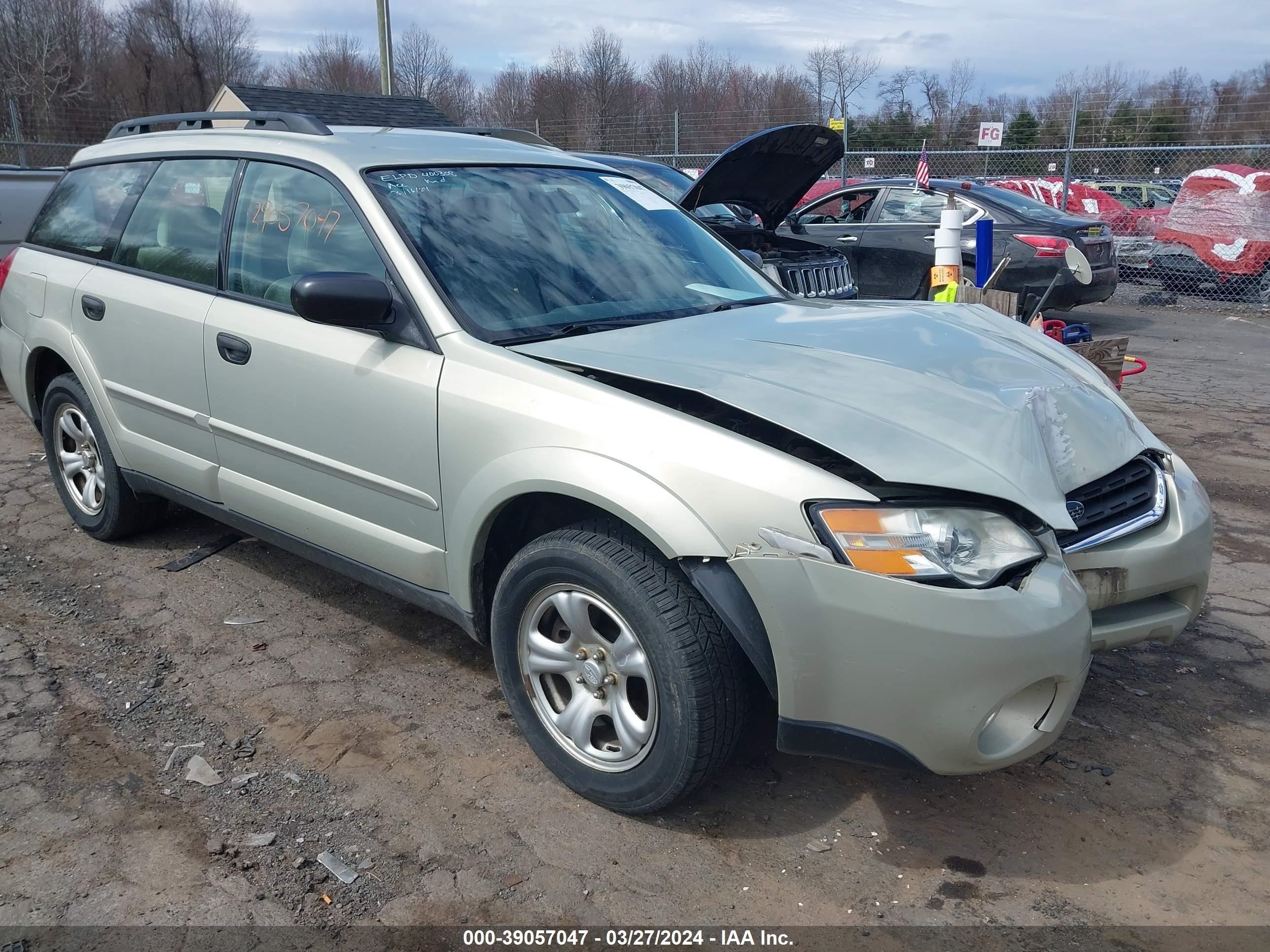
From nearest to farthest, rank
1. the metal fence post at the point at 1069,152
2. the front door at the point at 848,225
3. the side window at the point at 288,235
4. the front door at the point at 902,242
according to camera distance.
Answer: the side window at the point at 288,235 < the front door at the point at 902,242 < the front door at the point at 848,225 < the metal fence post at the point at 1069,152

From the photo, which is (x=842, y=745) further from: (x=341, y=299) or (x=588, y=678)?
(x=341, y=299)

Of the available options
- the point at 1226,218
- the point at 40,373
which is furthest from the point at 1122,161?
the point at 40,373

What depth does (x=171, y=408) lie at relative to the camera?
3.90 m

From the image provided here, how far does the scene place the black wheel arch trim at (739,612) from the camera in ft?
7.75

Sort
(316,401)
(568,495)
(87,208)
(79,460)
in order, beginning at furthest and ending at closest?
(79,460) < (87,208) < (316,401) < (568,495)

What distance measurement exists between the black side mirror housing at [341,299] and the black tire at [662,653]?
86 centimetres

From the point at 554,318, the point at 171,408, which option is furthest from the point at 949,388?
the point at 171,408

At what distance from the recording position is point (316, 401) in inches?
129

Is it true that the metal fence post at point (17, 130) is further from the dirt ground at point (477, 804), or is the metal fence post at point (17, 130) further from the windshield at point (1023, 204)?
the dirt ground at point (477, 804)

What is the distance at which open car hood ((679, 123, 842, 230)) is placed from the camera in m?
6.97

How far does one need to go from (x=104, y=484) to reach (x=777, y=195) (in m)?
5.25

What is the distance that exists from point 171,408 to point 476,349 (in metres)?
1.66

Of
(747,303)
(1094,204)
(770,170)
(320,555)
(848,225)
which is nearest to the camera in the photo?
(320,555)

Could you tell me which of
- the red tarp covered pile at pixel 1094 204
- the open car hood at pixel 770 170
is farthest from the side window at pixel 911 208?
the red tarp covered pile at pixel 1094 204
